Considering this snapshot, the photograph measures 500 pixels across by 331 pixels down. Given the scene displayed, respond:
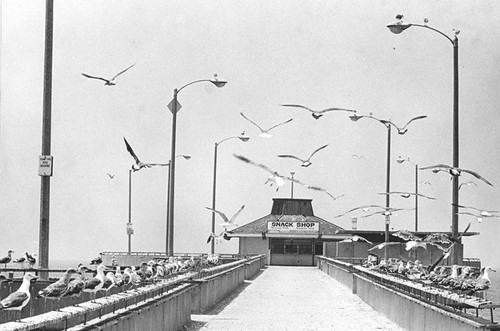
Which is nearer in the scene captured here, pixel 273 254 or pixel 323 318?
pixel 323 318

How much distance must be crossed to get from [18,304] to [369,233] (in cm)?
8489

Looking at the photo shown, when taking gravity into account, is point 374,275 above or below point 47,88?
below

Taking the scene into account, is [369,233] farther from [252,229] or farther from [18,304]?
[18,304]

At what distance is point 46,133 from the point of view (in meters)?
26.7

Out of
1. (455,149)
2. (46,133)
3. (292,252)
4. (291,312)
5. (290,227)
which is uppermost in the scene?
(455,149)

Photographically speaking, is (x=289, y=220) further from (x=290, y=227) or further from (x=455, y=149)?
(x=455, y=149)

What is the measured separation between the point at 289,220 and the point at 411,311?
81913mm

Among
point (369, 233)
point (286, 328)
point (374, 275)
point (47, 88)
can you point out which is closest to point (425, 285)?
point (286, 328)

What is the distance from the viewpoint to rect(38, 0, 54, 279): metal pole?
26.2 meters

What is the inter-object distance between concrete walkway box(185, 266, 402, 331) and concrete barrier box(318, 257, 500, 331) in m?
0.34

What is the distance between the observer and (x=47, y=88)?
27078 mm

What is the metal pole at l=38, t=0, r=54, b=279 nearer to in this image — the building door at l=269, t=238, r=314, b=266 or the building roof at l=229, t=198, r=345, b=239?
the building roof at l=229, t=198, r=345, b=239

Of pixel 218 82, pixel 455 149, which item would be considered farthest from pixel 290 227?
pixel 455 149

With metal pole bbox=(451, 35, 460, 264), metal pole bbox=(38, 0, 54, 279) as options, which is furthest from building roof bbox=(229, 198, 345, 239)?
metal pole bbox=(38, 0, 54, 279)
